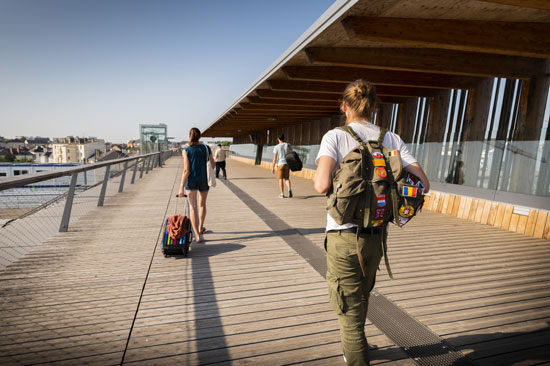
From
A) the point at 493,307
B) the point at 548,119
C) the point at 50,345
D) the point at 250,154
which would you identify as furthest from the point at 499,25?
the point at 250,154

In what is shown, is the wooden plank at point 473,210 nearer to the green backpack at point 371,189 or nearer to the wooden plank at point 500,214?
the wooden plank at point 500,214

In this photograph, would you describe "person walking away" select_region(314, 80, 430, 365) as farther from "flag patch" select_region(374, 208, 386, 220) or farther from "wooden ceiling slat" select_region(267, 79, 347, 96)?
"wooden ceiling slat" select_region(267, 79, 347, 96)

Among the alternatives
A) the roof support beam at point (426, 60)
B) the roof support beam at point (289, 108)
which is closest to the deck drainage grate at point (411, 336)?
the roof support beam at point (426, 60)

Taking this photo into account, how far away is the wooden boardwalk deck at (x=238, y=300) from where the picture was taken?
229cm

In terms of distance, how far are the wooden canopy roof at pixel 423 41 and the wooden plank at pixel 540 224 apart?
2.56 metres

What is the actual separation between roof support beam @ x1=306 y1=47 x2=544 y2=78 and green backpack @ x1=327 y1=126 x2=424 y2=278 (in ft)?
15.2

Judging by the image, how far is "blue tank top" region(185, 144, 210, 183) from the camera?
4.54m

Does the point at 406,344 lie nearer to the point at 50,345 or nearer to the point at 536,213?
the point at 50,345

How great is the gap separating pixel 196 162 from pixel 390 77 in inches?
228

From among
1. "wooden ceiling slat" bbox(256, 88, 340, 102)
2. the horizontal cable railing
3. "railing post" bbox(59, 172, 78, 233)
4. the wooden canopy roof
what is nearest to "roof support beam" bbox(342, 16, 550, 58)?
the wooden canopy roof

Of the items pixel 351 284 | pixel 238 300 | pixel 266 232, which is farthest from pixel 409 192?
pixel 266 232

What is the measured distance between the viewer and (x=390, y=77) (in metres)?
8.00

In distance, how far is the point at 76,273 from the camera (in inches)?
141

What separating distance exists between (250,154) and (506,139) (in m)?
25.2
